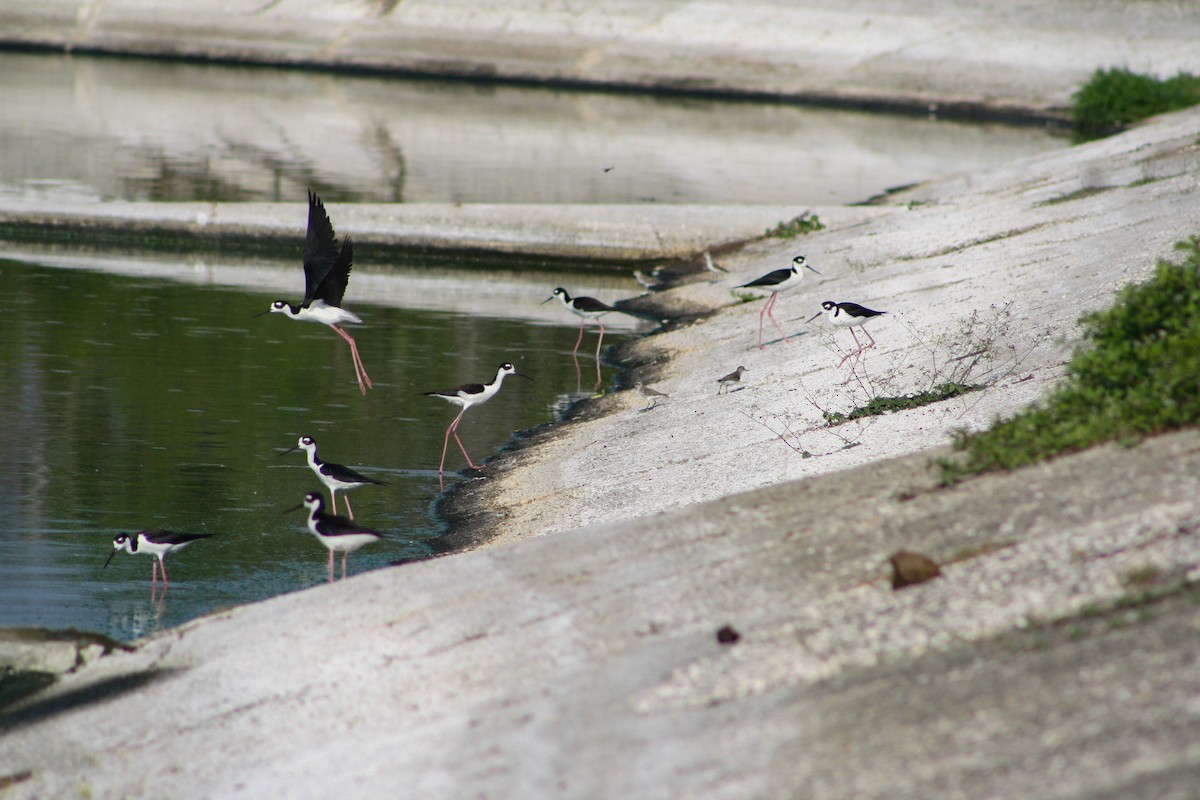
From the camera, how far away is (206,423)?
46.6 feet

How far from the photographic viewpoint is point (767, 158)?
1585 inches

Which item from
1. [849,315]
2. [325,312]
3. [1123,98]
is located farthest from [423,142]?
[849,315]

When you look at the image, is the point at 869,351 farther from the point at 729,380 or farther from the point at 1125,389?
the point at 1125,389

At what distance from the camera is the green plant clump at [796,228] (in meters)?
24.5

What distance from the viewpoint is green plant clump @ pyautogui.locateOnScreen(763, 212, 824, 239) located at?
24.5 m

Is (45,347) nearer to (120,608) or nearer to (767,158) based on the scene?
(120,608)

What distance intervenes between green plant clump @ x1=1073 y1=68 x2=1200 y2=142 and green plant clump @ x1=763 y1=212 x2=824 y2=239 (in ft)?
69.8

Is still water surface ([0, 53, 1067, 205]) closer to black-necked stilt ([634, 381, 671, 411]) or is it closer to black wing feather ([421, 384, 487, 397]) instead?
black-necked stilt ([634, 381, 671, 411])

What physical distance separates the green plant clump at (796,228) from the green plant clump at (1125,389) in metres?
16.6

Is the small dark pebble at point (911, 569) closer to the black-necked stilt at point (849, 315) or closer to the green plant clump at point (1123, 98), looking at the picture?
the black-necked stilt at point (849, 315)

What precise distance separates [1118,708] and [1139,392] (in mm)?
2616

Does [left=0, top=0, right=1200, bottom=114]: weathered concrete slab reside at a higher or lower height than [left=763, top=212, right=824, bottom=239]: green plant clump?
higher

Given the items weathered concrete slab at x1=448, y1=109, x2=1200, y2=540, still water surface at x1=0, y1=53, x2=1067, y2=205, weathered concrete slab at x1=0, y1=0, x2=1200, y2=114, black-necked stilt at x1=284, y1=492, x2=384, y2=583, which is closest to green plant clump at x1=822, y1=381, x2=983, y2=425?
weathered concrete slab at x1=448, y1=109, x2=1200, y2=540

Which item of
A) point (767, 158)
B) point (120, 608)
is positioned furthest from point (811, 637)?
point (767, 158)
